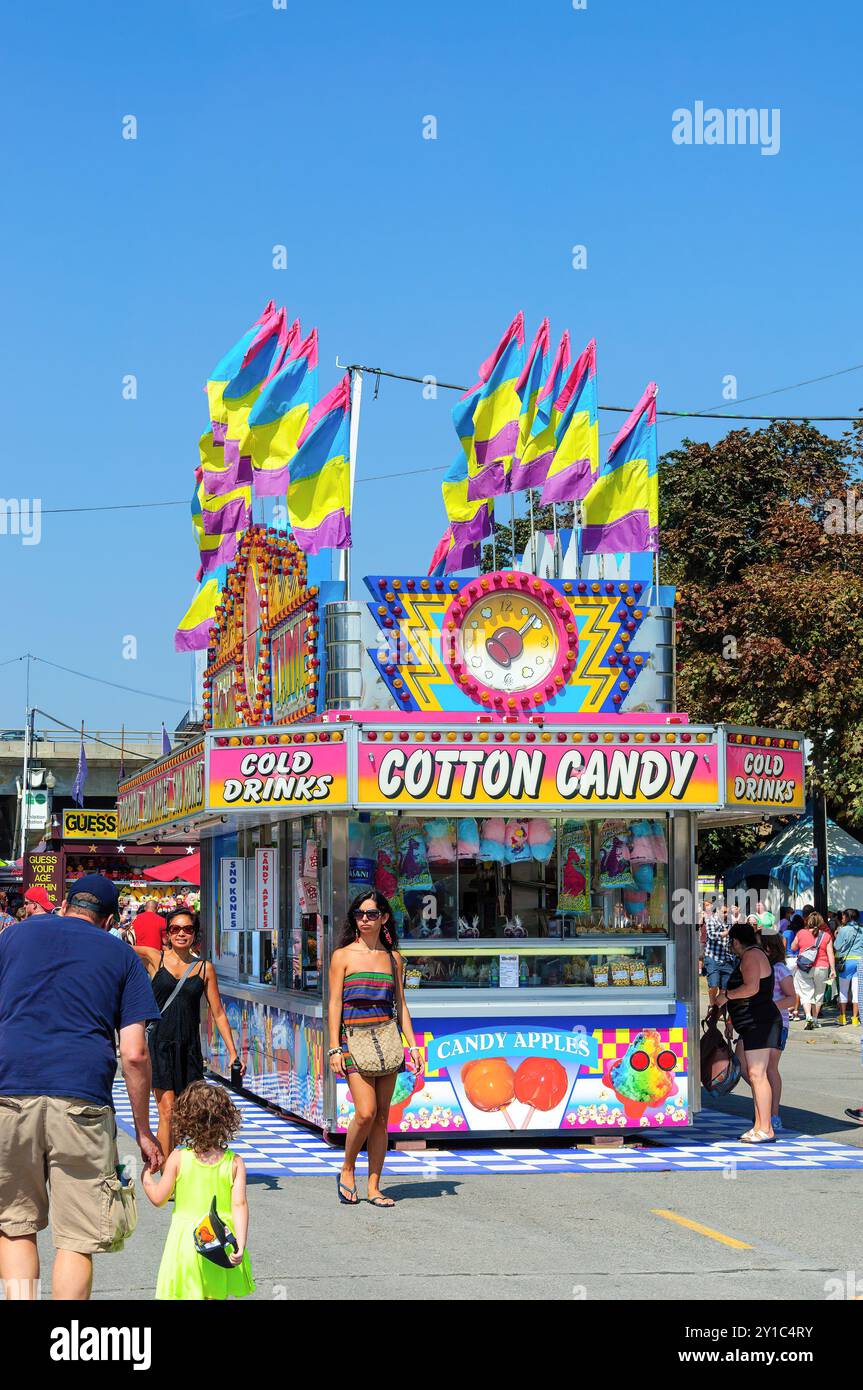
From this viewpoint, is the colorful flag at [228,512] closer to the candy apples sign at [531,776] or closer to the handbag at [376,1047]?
the candy apples sign at [531,776]

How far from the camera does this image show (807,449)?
36.2 metres

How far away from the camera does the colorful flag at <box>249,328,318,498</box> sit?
16.5 meters

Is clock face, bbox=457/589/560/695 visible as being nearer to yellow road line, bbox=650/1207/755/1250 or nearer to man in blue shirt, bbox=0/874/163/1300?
yellow road line, bbox=650/1207/755/1250

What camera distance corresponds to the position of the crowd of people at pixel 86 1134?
621 cm

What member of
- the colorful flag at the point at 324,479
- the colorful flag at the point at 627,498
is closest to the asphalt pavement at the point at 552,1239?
the colorful flag at the point at 324,479

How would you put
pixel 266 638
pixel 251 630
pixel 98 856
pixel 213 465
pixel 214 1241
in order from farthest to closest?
1. pixel 98 856
2. pixel 213 465
3. pixel 251 630
4. pixel 266 638
5. pixel 214 1241

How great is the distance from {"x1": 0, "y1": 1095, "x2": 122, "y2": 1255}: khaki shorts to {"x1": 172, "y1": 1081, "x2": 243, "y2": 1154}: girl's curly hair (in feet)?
0.99

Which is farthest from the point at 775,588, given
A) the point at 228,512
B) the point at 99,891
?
the point at 99,891

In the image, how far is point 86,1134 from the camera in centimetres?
634

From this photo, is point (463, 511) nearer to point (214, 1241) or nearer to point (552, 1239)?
point (552, 1239)

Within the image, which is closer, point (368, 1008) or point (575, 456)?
point (368, 1008)

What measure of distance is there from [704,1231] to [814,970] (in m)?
17.6

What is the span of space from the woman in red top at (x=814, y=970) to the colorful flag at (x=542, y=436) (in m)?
12.7
